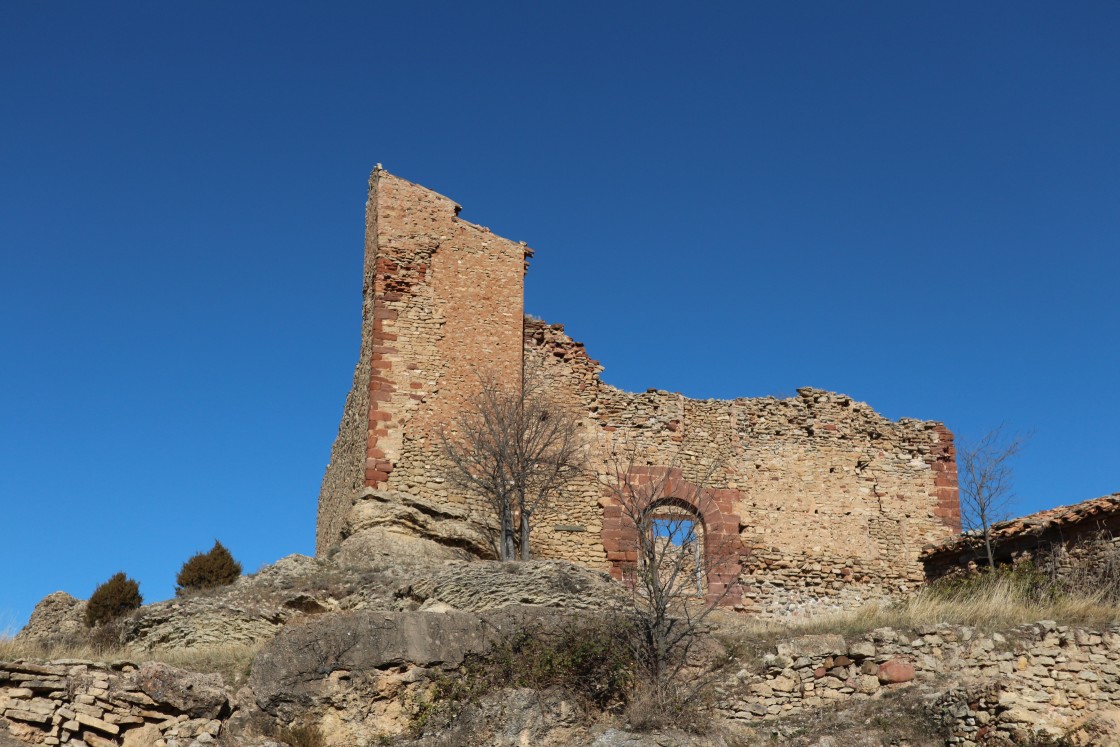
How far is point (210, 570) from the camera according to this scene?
20.8 metres

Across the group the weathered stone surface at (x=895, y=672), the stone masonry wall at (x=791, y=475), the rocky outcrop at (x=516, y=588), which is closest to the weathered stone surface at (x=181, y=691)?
the rocky outcrop at (x=516, y=588)

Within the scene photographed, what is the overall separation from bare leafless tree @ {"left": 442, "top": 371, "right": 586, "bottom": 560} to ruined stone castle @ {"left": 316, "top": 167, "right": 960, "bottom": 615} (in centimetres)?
28

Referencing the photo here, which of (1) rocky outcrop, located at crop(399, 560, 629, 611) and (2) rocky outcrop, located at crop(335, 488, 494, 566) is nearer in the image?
(1) rocky outcrop, located at crop(399, 560, 629, 611)

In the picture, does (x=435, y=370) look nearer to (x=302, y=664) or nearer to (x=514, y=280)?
(x=514, y=280)

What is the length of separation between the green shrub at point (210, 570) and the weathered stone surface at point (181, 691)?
7119mm

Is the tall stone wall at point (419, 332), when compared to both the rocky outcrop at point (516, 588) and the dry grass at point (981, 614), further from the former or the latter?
the dry grass at point (981, 614)

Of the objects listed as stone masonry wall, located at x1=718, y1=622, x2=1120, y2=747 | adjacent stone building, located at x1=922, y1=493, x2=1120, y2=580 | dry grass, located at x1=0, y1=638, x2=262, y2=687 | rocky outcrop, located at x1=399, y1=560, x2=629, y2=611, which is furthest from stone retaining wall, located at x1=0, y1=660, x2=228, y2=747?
adjacent stone building, located at x1=922, y1=493, x2=1120, y2=580

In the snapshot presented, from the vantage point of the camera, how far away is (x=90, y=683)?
13.1 metres

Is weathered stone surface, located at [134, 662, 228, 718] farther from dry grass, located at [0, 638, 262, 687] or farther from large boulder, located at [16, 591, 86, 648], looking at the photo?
large boulder, located at [16, 591, 86, 648]

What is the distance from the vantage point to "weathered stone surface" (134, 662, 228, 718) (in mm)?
13133

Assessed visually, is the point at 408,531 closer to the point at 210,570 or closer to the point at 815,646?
the point at 210,570

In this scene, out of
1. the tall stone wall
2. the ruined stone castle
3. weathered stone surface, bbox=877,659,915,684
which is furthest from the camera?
the ruined stone castle

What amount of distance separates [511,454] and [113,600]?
269 inches

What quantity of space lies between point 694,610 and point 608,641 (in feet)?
21.2
